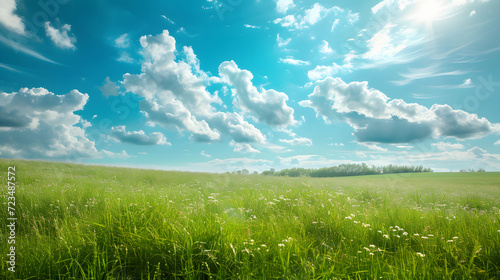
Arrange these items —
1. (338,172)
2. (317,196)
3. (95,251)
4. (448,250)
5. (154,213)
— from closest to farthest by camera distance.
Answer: (95,251)
(448,250)
(154,213)
(317,196)
(338,172)

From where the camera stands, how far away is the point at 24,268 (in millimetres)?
3879

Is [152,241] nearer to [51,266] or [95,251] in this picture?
[95,251]

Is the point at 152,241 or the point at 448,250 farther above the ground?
the point at 152,241

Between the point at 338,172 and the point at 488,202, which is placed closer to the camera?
the point at 488,202

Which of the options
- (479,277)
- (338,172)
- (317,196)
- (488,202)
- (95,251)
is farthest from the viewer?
(338,172)

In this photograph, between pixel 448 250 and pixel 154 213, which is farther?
pixel 154 213

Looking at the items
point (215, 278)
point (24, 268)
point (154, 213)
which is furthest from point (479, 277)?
point (24, 268)

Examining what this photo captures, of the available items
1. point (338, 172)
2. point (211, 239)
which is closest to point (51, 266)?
point (211, 239)

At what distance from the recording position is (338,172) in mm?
56688

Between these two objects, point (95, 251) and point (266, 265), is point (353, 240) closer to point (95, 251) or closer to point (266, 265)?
point (266, 265)

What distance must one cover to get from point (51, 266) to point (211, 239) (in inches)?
93.2

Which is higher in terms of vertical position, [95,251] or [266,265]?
[95,251]

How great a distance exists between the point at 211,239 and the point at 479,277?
420 centimetres

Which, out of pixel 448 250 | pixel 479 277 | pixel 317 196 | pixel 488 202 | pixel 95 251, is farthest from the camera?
pixel 488 202
